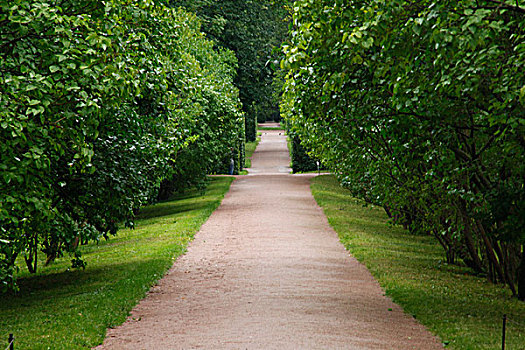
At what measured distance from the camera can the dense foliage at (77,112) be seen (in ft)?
22.5

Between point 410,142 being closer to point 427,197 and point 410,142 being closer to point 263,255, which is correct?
point 427,197

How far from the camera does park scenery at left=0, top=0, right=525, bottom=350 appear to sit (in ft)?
22.6

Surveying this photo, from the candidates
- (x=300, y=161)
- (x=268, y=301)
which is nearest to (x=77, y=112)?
(x=268, y=301)

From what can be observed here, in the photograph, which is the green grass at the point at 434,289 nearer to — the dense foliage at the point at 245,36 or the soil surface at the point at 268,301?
the soil surface at the point at 268,301

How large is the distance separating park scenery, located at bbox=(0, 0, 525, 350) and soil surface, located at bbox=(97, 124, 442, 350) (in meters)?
0.05

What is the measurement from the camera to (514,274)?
12031 millimetres

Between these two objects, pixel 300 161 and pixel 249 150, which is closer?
pixel 300 161

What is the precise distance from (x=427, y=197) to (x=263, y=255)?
448cm

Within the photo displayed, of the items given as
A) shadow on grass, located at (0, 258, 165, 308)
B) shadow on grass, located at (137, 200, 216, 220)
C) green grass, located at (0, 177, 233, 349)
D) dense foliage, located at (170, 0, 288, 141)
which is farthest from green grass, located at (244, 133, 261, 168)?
shadow on grass, located at (0, 258, 165, 308)

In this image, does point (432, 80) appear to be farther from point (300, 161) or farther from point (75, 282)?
point (300, 161)

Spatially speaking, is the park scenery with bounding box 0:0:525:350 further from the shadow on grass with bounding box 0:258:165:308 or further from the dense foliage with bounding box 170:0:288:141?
the dense foliage with bounding box 170:0:288:141

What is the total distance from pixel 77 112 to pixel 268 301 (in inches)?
171

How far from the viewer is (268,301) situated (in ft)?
33.4

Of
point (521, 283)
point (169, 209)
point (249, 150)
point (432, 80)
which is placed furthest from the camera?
point (249, 150)
